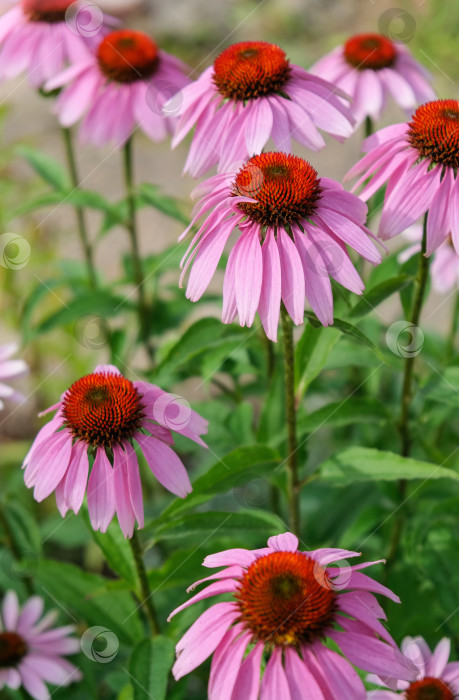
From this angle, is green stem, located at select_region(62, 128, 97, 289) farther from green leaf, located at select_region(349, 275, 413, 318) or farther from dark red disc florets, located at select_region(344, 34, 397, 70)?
green leaf, located at select_region(349, 275, 413, 318)

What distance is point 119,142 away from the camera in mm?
2061

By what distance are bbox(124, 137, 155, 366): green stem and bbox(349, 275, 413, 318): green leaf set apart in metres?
0.85

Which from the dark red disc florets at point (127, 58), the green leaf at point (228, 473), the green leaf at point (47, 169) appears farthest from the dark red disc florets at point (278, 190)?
the green leaf at point (47, 169)

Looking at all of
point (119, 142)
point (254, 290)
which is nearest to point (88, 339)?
point (119, 142)

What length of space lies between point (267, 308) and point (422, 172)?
0.42 meters

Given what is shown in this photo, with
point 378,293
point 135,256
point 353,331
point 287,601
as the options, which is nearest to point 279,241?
point 353,331

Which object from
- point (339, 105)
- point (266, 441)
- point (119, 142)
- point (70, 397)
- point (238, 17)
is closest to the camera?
point (70, 397)

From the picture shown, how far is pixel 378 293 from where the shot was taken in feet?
4.93

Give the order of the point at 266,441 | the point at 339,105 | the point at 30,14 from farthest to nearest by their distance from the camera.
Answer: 1. the point at 30,14
2. the point at 266,441
3. the point at 339,105

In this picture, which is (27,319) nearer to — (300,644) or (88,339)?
(88,339)

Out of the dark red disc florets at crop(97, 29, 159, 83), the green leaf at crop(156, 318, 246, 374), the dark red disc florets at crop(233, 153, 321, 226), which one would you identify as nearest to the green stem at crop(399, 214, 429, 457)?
the dark red disc florets at crop(233, 153, 321, 226)

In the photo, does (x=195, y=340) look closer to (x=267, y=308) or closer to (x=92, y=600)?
(x=267, y=308)

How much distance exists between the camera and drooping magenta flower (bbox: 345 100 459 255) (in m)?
1.39

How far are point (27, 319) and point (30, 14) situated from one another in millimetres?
831
